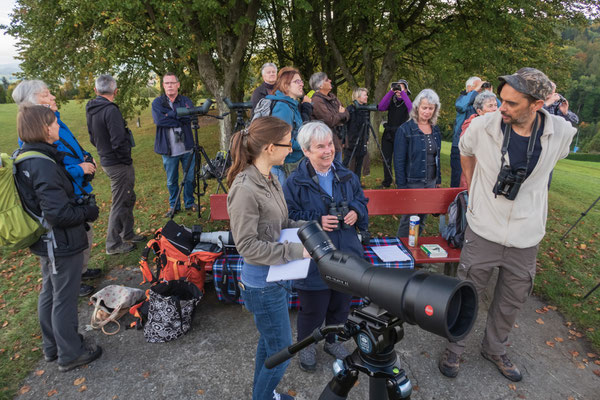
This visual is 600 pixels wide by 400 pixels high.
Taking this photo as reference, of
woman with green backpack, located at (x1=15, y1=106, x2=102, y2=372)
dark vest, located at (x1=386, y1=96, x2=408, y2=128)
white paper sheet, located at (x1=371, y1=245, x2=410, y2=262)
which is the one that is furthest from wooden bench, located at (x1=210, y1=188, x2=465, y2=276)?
dark vest, located at (x1=386, y1=96, x2=408, y2=128)

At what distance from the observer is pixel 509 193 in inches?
100

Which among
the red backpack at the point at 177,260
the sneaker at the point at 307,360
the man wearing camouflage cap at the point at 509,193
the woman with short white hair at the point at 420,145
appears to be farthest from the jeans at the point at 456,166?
the sneaker at the point at 307,360

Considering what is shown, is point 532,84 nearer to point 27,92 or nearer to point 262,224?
point 262,224

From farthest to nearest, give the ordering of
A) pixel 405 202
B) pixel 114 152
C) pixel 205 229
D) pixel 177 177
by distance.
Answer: pixel 177 177
pixel 205 229
pixel 114 152
pixel 405 202

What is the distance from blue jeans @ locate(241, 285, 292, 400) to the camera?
7.16 feet

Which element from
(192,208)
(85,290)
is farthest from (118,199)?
(192,208)

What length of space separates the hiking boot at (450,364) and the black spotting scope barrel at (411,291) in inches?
81.4

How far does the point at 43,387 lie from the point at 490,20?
11608 mm

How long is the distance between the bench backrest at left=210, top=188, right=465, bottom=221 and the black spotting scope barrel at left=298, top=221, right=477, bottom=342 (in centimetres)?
301

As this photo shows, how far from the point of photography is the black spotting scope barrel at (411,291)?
3.51ft

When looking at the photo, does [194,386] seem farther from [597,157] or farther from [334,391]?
[597,157]

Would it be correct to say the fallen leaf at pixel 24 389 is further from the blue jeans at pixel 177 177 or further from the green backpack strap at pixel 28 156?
the blue jeans at pixel 177 177

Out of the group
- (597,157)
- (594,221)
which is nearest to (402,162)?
(594,221)

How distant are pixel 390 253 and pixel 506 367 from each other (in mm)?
1427
